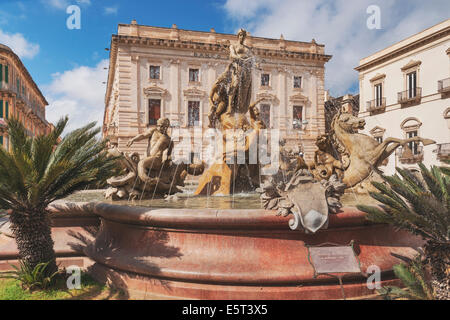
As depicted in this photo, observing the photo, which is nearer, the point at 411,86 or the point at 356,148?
the point at 356,148

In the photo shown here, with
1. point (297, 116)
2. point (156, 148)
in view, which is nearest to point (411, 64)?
point (297, 116)

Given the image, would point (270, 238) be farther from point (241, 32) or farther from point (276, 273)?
point (241, 32)

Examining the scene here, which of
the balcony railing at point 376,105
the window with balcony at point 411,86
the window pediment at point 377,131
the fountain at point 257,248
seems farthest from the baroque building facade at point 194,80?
the fountain at point 257,248

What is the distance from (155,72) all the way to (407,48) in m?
20.6

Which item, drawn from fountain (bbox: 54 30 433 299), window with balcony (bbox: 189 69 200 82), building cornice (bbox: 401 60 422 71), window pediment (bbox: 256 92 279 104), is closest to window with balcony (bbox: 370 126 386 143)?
building cornice (bbox: 401 60 422 71)

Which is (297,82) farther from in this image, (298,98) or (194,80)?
(194,80)

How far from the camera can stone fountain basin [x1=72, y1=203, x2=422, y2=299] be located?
155 inches

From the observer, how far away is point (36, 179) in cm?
429

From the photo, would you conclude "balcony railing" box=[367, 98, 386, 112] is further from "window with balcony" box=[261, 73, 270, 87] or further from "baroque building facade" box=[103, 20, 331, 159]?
"window with balcony" box=[261, 73, 270, 87]

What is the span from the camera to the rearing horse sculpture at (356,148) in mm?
6074

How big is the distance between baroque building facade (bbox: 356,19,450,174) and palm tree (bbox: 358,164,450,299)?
19.0 m

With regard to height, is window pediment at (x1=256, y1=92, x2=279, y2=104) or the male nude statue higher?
window pediment at (x1=256, y1=92, x2=279, y2=104)

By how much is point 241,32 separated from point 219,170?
11.3 ft
